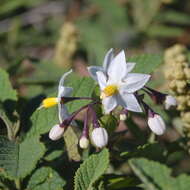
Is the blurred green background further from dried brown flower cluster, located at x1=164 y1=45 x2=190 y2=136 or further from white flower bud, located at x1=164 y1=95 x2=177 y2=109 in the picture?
white flower bud, located at x1=164 y1=95 x2=177 y2=109

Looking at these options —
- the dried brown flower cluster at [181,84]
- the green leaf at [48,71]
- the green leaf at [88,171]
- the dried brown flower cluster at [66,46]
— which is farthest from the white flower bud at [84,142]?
the dried brown flower cluster at [66,46]

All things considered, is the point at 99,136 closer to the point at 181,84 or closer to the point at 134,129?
the point at 181,84

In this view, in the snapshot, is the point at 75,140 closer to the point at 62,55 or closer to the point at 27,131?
the point at 27,131

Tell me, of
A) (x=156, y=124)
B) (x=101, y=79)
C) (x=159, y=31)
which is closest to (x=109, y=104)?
(x=101, y=79)

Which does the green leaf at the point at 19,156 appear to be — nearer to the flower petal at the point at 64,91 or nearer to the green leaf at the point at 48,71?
Answer: the flower petal at the point at 64,91

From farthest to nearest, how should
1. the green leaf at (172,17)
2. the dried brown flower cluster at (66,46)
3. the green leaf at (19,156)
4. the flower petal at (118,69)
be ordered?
the green leaf at (172,17) → the dried brown flower cluster at (66,46) → the flower petal at (118,69) → the green leaf at (19,156)

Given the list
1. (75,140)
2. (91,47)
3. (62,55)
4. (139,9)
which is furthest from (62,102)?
(139,9)

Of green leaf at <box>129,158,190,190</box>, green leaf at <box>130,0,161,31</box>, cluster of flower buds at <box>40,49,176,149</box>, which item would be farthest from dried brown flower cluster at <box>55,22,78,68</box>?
green leaf at <box>129,158,190,190</box>
